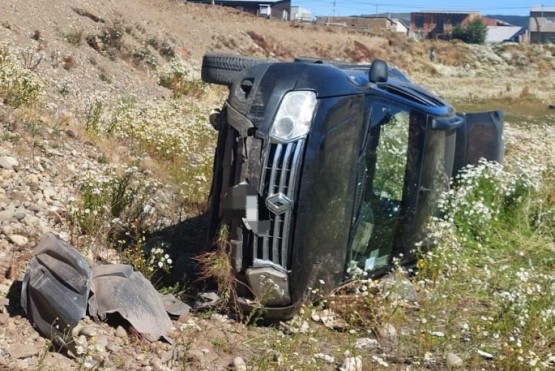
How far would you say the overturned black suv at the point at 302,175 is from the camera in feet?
18.2

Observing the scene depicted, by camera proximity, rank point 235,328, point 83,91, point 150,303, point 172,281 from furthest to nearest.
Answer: point 83,91 → point 172,281 → point 235,328 → point 150,303

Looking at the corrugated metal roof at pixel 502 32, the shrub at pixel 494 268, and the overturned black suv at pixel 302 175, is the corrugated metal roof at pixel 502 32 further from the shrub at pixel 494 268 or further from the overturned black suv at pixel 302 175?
the overturned black suv at pixel 302 175

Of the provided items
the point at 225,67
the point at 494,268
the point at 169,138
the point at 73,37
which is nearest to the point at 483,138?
the point at 494,268

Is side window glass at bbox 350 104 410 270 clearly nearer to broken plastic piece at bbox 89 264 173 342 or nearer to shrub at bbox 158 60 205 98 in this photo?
broken plastic piece at bbox 89 264 173 342

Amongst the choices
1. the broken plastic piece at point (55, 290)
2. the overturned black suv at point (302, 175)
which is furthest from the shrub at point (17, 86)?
the broken plastic piece at point (55, 290)

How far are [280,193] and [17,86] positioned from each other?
4.98 meters

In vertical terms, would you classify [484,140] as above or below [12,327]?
above

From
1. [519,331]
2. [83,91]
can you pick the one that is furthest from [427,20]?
[519,331]

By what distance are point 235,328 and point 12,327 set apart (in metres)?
1.57

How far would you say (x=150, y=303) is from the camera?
524 centimetres

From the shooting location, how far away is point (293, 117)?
561cm

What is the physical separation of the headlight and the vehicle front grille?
0.23 feet

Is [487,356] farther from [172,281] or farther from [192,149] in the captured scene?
[192,149]

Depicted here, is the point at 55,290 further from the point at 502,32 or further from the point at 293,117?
the point at 502,32
